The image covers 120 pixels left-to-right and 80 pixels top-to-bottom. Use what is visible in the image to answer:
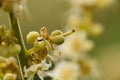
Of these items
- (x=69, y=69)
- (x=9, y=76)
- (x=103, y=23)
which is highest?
(x=103, y=23)

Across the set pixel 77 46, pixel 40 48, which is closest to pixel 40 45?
pixel 40 48

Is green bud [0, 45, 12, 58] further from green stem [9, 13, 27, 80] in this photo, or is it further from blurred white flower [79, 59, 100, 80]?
blurred white flower [79, 59, 100, 80]

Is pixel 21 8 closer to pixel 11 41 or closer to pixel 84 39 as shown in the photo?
pixel 11 41

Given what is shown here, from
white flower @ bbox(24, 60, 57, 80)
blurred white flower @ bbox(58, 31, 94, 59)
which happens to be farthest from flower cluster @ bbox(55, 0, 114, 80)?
white flower @ bbox(24, 60, 57, 80)

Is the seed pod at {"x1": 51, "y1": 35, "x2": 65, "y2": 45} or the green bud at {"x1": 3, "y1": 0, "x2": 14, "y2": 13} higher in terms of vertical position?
the green bud at {"x1": 3, "y1": 0, "x2": 14, "y2": 13}

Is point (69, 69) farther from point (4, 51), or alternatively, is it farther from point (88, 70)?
point (4, 51)

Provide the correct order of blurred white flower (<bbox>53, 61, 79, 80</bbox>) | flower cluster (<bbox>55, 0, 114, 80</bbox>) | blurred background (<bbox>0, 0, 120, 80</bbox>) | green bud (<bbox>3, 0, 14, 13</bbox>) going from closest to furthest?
green bud (<bbox>3, 0, 14, 13</bbox>), blurred white flower (<bbox>53, 61, 79, 80</bbox>), flower cluster (<bbox>55, 0, 114, 80</bbox>), blurred background (<bbox>0, 0, 120, 80</bbox>)

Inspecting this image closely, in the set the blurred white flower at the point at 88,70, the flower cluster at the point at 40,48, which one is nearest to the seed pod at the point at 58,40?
the flower cluster at the point at 40,48

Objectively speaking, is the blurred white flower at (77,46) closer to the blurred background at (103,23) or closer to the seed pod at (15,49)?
the blurred background at (103,23)
